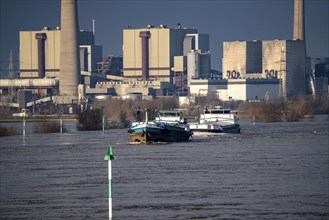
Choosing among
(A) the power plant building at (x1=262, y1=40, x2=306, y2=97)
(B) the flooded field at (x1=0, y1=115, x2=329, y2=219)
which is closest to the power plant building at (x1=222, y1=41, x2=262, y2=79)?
(A) the power plant building at (x1=262, y1=40, x2=306, y2=97)

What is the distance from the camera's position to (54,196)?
1219 inches

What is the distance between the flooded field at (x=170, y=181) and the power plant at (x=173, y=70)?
113m

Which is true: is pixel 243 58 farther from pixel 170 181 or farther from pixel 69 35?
pixel 170 181

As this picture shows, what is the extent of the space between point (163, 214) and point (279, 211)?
9.89ft

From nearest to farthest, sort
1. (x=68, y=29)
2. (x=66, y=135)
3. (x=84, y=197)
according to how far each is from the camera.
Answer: (x=84, y=197), (x=66, y=135), (x=68, y=29)

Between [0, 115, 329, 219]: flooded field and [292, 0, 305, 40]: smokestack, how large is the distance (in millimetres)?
126705

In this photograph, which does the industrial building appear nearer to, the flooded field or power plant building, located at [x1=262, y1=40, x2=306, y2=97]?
power plant building, located at [x1=262, y1=40, x2=306, y2=97]

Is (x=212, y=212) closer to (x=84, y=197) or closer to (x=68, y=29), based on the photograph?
(x=84, y=197)

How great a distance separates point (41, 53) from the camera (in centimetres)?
19062

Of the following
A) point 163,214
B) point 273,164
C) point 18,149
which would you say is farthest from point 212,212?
point 18,149

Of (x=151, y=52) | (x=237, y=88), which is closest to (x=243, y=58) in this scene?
(x=237, y=88)

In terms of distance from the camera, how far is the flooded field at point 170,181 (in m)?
27.6

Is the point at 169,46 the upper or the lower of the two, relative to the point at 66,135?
upper

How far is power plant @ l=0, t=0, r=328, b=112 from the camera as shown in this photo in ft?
584
